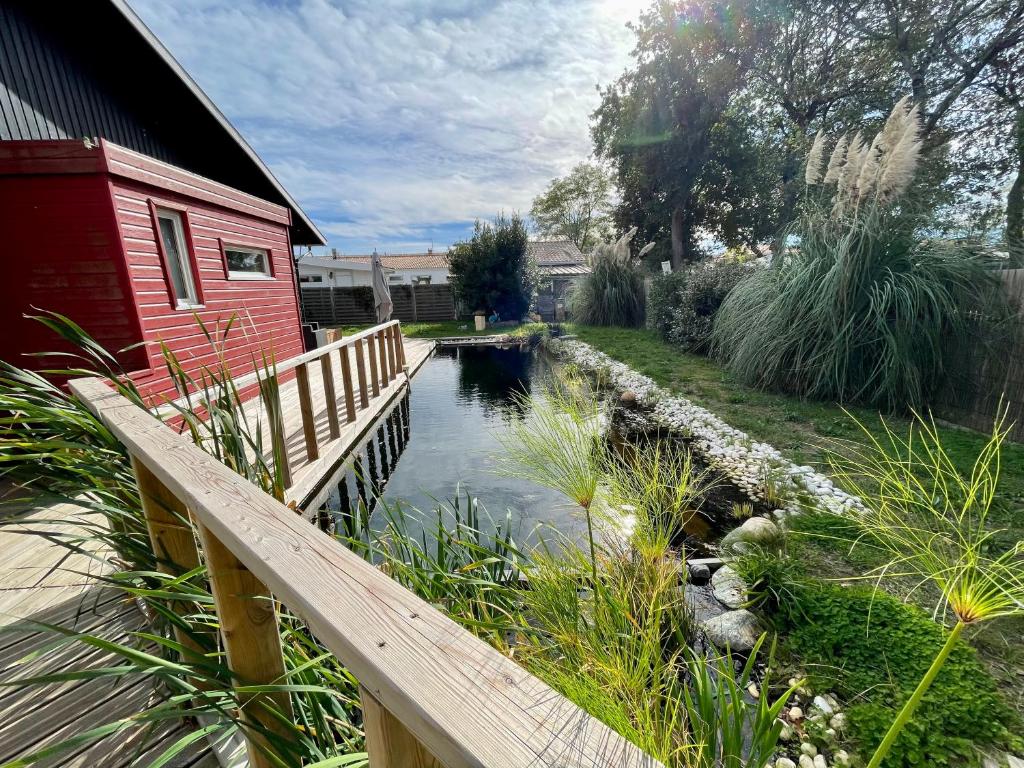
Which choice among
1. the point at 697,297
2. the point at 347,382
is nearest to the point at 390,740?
the point at 347,382

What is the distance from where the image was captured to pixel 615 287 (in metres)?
12.3

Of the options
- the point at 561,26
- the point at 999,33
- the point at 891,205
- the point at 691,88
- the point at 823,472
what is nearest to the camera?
the point at 823,472

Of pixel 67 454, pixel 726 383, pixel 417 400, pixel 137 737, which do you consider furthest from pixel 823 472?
pixel 417 400

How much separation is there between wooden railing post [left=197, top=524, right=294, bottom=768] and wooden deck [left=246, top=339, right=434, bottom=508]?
1.01 m

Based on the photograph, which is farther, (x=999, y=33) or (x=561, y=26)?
(x=999, y=33)

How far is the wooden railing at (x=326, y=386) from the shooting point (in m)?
1.60

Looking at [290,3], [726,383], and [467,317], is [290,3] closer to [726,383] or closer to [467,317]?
[726,383]

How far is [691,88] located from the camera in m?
13.6

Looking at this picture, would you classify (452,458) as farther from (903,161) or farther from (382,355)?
(903,161)

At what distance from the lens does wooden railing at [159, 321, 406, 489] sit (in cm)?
160

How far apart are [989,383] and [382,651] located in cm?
527

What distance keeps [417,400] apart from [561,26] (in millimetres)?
5998

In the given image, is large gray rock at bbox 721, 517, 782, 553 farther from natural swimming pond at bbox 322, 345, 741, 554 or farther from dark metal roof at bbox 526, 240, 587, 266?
dark metal roof at bbox 526, 240, 587, 266

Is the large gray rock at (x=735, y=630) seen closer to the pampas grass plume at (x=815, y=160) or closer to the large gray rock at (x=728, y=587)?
the large gray rock at (x=728, y=587)
